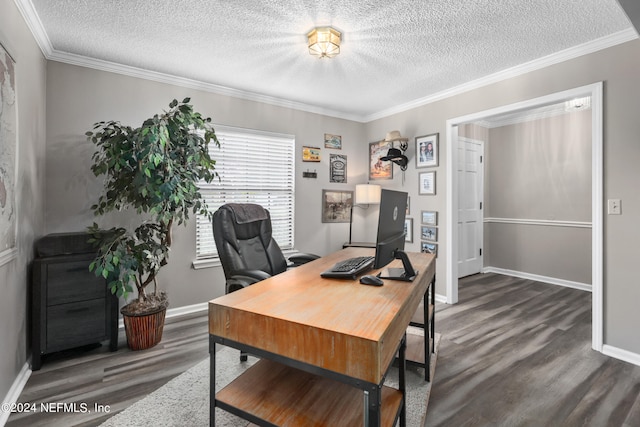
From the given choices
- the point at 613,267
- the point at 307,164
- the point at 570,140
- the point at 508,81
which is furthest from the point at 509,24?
the point at 570,140

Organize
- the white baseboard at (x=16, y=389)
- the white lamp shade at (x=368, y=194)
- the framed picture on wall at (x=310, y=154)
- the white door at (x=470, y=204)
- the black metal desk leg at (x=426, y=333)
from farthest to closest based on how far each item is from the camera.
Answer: the white door at (x=470, y=204)
the white lamp shade at (x=368, y=194)
the framed picture on wall at (x=310, y=154)
the black metal desk leg at (x=426, y=333)
the white baseboard at (x=16, y=389)

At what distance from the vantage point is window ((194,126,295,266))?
11.3 feet

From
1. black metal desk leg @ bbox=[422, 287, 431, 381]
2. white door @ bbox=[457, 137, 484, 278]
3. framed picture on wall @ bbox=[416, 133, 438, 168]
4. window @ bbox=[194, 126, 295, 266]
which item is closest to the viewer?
black metal desk leg @ bbox=[422, 287, 431, 381]

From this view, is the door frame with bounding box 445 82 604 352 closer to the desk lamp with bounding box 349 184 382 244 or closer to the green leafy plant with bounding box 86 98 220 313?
the desk lamp with bounding box 349 184 382 244

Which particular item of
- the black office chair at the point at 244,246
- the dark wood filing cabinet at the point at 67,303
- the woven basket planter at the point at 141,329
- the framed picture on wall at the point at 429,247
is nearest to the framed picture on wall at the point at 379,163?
the framed picture on wall at the point at 429,247

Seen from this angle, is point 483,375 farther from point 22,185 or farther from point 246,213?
point 22,185

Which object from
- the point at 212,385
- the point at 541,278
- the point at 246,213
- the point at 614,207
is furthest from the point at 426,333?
the point at 541,278

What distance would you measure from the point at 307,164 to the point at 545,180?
357 centimetres

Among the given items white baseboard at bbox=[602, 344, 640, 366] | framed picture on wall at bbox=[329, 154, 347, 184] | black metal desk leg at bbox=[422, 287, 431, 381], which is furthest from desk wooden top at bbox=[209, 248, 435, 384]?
framed picture on wall at bbox=[329, 154, 347, 184]

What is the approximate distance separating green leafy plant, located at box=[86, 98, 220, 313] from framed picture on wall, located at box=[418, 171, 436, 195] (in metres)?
2.62

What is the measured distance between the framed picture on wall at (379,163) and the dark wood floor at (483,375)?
6.88 ft

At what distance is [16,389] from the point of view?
1.91 m

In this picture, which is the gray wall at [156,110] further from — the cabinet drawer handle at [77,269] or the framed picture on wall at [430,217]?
the cabinet drawer handle at [77,269]

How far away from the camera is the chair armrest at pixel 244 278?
207 cm
